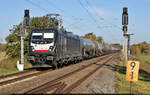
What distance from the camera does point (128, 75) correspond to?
9664mm

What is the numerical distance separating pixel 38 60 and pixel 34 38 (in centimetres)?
193

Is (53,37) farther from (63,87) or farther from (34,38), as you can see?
(63,87)

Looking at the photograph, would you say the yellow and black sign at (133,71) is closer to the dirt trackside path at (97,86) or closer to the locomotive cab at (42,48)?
the dirt trackside path at (97,86)

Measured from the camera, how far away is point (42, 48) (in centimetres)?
1794

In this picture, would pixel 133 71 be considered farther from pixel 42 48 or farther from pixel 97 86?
pixel 42 48

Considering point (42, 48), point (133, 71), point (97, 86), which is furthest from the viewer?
point (42, 48)

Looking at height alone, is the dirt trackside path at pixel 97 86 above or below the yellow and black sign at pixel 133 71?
below

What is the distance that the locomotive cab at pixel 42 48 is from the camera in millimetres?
17766

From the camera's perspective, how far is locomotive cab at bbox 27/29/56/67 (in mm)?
17766

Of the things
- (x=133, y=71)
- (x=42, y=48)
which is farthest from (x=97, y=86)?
(x=42, y=48)

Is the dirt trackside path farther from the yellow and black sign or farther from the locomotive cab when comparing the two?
the locomotive cab

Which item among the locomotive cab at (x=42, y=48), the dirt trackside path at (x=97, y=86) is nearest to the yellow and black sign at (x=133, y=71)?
the dirt trackside path at (x=97, y=86)

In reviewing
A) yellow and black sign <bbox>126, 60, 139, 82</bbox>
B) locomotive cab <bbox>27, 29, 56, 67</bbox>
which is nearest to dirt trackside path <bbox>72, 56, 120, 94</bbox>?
yellow and black sign <bbox>126, 60, 139, 82</bbox>

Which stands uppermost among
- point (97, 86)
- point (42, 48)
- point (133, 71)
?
point (42, 48)
